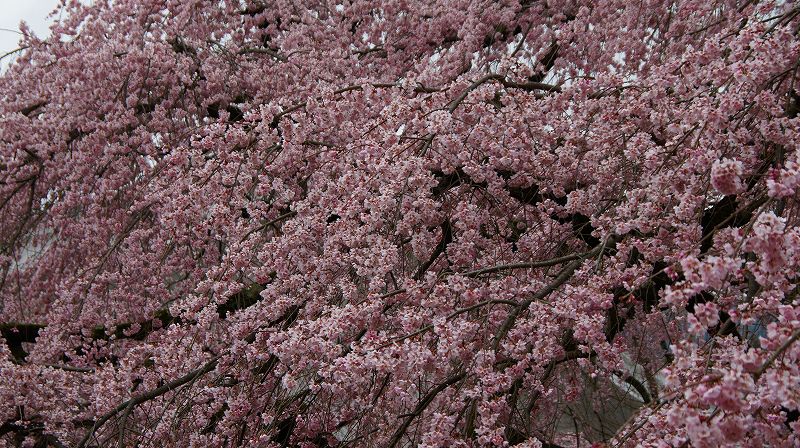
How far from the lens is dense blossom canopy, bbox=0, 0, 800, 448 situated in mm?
2316

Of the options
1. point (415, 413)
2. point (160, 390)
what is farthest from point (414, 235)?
point (160, 390)

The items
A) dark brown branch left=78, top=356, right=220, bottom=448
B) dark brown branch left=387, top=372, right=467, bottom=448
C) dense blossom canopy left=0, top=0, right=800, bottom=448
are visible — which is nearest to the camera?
dense blossom canopy left=0, top=0, right=800, bottom=448

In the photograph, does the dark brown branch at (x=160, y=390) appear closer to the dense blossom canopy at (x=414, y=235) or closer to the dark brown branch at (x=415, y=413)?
the dense blossom canopy at (x=414, y=235)

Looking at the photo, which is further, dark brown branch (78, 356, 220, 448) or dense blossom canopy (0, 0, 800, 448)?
dark brown branch (78, 356, 220, 448)

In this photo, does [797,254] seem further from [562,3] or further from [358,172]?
[562,3]

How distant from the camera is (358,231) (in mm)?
2975

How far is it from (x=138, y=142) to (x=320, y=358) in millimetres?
3246

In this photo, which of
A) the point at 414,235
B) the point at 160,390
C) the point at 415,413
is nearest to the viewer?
the point at 415,413

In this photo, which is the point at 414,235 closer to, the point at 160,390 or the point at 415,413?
the point at 415,413

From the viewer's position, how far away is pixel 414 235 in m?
3.27

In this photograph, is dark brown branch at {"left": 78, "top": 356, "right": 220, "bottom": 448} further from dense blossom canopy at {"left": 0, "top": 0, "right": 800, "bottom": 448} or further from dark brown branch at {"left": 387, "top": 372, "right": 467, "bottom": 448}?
dark brown branch at {"left": 387, "top": 372, "right": 467, "bottom": 448}

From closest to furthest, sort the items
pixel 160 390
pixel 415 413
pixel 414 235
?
pixel 415 413, pixel 414 235, pixel 160 390

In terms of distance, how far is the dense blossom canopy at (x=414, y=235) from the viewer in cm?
232

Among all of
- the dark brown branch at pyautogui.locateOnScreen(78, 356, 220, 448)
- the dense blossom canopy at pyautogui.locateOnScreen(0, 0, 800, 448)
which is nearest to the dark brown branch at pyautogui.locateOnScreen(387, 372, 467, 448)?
the dense blossom canopy at pyautogui.locateOnScreen(0, 0, 800, 448)
